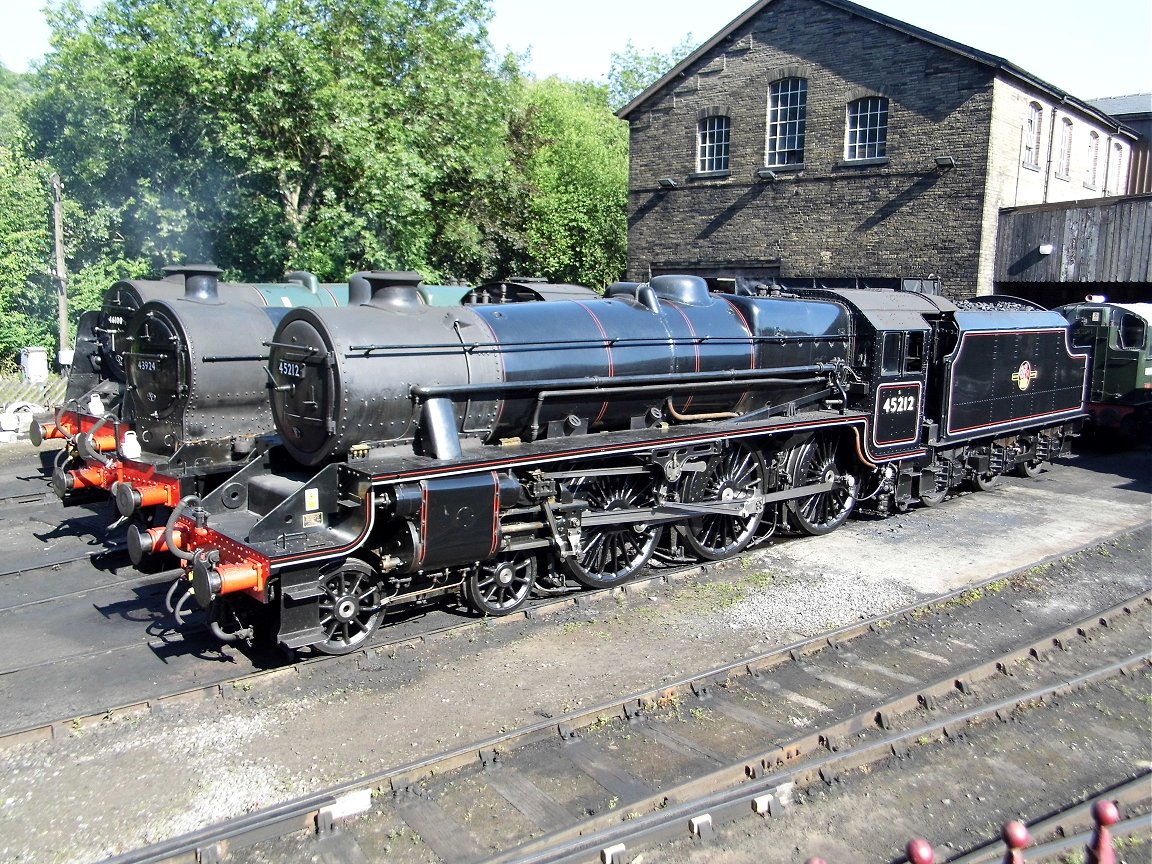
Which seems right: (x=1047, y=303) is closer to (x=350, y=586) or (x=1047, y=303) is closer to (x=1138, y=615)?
(x=1138, y=615)

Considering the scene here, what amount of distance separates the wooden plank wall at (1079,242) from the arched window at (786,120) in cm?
486

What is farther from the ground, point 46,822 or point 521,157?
point 521,157

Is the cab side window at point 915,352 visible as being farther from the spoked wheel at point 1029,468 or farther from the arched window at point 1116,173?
the arched window at point 1116,173

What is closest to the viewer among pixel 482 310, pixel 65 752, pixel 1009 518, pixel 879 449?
pixel 65 752

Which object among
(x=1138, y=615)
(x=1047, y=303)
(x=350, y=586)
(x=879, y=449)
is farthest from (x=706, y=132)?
(x=350, y=586)

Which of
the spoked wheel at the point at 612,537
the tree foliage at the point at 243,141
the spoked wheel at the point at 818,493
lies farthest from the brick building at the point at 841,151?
the spoked wheel at the point at 612,537

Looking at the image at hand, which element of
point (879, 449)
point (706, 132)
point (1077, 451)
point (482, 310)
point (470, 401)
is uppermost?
point (706, 132)

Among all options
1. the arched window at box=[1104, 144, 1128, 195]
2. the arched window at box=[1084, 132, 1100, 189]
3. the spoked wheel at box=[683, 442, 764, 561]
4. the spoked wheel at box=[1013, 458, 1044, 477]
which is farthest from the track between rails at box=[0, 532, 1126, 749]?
the arched window at box=[1104, 144, 1128, 195]

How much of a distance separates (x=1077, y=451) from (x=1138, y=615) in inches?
384

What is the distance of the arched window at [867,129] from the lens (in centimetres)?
1930

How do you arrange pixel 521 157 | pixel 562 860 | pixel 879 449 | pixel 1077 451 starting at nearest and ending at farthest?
pixel 562 860 → pixel 879 449 → pixel 1077 451 → pixel 521 157

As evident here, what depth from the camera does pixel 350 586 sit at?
6.88m

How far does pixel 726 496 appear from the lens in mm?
9266

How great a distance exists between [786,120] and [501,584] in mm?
16568
